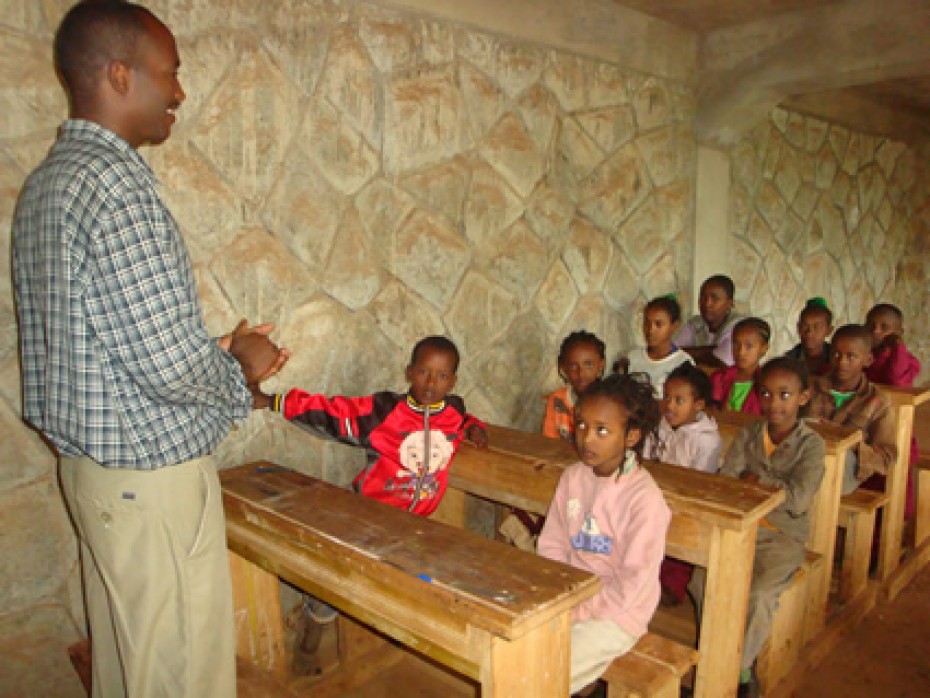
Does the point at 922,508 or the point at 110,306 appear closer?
the point at 110,306

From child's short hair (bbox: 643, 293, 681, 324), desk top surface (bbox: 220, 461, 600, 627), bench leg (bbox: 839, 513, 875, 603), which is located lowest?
bench leg (bbox: 839, 513, 875, 603)

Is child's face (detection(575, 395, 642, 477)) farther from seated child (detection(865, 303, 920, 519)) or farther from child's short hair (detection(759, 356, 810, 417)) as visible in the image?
seated child (detection(865, 303, 920, 519))

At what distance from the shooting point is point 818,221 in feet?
22.0

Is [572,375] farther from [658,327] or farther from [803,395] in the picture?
[803,395]

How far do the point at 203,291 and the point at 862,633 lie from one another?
3.38m

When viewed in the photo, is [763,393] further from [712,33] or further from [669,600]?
[712,33]

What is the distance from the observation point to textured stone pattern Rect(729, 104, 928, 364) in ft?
19.0

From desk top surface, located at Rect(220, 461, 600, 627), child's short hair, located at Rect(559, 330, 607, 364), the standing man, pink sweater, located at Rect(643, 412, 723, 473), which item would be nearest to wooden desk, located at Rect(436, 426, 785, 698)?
pink sweater, located at Rect(643, 412, 723, 473)

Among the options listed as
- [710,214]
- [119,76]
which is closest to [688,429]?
[119,76]

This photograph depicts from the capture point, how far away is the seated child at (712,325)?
4371 mm

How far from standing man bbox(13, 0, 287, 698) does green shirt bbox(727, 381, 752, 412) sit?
2.88 meters

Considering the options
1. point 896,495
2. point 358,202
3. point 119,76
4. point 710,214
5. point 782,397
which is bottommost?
point 896,495

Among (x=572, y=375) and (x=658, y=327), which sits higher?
(x=658, y=327)

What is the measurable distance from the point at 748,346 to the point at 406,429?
Answer: 78.0 inches
